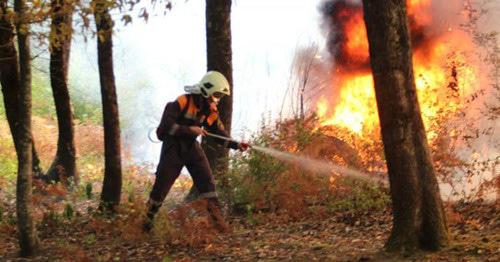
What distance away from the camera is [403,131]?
19.9 feet

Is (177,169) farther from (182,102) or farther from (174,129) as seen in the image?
(182,102)

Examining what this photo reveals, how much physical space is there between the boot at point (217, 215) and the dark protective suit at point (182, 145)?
0.05 m

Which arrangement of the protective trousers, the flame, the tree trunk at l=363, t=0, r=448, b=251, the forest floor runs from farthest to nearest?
the flame < the protective trousers < the forest floor < the tree trunk at l=363, t=0, r=448, b=251

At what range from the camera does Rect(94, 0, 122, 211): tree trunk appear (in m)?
9.50

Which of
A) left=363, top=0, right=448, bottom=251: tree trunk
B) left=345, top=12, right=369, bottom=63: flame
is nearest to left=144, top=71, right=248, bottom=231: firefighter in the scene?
left=363, top=0, right=448, bottom=251: tree trunk

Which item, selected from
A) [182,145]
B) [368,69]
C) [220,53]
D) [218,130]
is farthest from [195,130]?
[368,69]

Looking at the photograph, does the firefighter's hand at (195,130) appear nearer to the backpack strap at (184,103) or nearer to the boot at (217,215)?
the backpack strap at (184,103)

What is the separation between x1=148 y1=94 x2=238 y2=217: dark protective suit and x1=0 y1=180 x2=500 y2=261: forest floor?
306 mm

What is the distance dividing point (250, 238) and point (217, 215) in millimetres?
497

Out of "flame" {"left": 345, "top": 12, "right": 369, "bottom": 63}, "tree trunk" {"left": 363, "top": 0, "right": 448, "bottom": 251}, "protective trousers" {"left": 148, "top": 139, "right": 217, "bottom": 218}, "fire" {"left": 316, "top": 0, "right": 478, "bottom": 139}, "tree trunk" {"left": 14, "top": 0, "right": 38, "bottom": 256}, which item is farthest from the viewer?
"flame" {"left": 345, "top": 12, "right": 369, "bottom": 63}


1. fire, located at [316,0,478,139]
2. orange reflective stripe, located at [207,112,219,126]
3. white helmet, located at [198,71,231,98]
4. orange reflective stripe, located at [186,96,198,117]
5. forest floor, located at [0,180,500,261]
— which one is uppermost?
fire, located at [316,0,478,139]

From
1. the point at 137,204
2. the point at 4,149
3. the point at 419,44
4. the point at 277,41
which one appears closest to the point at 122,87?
the point at 4,149

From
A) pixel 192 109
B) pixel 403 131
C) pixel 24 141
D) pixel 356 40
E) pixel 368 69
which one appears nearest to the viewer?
pixel 403 131

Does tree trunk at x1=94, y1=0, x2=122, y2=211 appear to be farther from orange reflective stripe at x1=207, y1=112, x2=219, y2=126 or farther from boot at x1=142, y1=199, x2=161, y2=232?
orange reflective stripe at x1=207, y1=112, x2=219, y2=126
